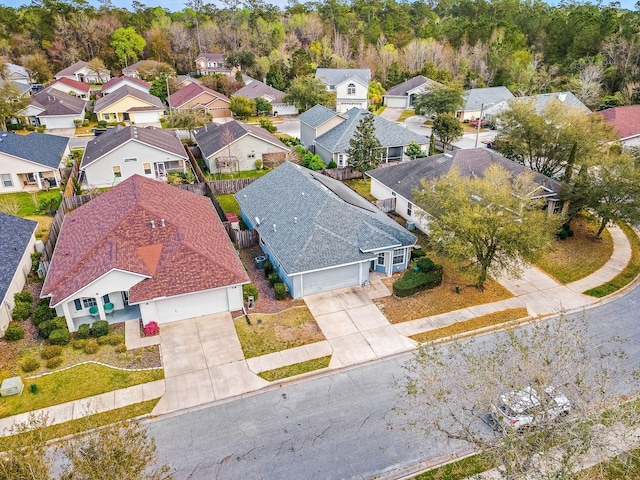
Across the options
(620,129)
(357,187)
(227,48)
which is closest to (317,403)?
(357,187)

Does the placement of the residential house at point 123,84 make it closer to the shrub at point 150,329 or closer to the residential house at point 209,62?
the residential house at point 209,62

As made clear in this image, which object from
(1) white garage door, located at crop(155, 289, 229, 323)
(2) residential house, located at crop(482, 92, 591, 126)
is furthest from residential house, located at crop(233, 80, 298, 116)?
(1) white garage door, located at crop(155, 289, 229, 323)

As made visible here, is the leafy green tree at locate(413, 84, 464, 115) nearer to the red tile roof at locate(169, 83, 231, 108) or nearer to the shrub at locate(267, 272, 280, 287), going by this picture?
the red tile roof at locate(169, 83, 231, 108)

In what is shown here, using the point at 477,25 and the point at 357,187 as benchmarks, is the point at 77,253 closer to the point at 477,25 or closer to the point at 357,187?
the point at 357,187

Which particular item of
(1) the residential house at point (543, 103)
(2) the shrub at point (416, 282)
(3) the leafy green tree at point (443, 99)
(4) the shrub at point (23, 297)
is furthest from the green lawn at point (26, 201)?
(1) the residential house at point (543, 103)

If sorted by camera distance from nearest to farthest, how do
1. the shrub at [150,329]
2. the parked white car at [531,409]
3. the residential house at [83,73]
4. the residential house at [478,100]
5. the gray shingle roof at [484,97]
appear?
the parked white car at [531,409]
the shrub at [150,329]
the residential house at [478,100]
the gray shingle roof at [484,97]
the residential house at [83,73]

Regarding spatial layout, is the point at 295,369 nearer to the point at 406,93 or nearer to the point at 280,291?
the point at 280,291

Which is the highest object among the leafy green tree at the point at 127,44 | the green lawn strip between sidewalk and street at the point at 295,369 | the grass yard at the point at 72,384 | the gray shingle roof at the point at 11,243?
the leafy green tree at the point at 127,44
